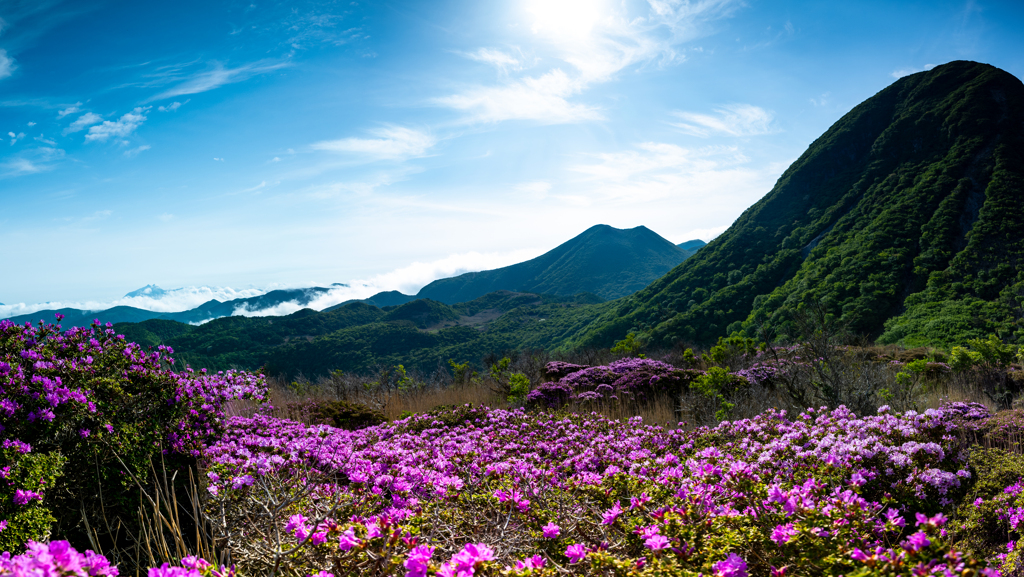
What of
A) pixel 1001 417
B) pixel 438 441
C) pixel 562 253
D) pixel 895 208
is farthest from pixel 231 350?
pixel 562 253

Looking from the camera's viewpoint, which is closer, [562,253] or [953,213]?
[953,213]

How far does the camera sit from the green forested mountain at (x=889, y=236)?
2898cm

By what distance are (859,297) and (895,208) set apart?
39.4 ft

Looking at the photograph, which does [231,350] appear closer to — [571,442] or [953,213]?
[571,442]

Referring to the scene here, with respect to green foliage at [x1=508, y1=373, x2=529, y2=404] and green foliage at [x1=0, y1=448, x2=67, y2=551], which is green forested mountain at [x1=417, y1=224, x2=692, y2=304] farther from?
green foliage at [x1=0, y1=448, x2=67, y2=551]

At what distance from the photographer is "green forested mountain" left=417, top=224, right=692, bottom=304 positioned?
13000 cm

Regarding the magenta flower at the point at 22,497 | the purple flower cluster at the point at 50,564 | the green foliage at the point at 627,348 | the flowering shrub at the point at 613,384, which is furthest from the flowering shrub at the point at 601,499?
the green foliage at the point at 627,348

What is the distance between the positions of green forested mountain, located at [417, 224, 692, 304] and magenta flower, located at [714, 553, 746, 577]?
A: 120 m

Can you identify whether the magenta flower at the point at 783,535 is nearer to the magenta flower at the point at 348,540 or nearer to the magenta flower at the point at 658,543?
the magenta flower at the point at 658,543

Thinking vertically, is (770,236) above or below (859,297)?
above

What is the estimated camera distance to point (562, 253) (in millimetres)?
157250

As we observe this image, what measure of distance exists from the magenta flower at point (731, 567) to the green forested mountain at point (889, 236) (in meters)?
28.0

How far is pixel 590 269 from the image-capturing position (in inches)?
5394

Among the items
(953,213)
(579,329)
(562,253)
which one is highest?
(562,253)
